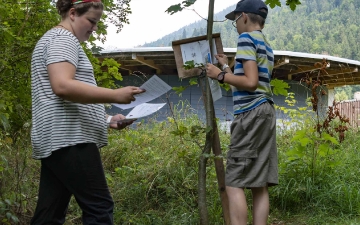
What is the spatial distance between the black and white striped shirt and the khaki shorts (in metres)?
1.10

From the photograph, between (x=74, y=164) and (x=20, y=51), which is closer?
(x=74, y=164)

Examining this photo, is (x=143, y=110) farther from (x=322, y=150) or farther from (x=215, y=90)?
(x=322, y=150)

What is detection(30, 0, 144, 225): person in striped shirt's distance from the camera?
2004mm

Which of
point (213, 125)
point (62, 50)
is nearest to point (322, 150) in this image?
point (213, 125)

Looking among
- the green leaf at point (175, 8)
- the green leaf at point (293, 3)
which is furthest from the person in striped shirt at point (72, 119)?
the green leaf at point (293, 3)

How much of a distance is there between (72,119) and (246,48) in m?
1.30

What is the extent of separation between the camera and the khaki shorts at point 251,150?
295cm

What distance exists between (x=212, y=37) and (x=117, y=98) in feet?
4.97

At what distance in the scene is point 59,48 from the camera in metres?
2.00

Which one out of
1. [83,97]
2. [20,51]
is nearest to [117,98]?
[83,97]

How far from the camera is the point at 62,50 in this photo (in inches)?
78.4

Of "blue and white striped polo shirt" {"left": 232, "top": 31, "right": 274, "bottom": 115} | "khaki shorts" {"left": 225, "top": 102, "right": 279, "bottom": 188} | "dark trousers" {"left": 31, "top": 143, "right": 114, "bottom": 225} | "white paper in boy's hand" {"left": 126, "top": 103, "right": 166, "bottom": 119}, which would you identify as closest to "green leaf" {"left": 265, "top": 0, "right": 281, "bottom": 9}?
"blue and white striped polo shirt" {"left": 232, "top": 31, "right": 274, "bottom": 115}

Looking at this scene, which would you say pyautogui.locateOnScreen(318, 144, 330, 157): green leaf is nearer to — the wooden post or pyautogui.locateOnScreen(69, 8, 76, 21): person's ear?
the wooden post

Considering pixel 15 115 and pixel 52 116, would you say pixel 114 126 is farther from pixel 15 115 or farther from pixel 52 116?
pixel 15 115
